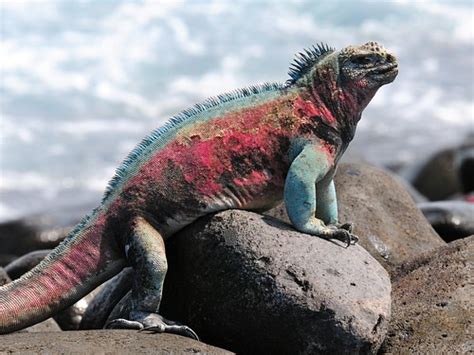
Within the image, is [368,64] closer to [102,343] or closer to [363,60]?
[363,60]

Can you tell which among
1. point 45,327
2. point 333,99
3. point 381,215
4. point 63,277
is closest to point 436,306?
point 333,99

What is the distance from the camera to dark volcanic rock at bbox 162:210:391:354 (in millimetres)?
5281

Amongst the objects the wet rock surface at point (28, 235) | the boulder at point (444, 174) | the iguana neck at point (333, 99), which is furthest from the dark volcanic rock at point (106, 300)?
the boulder at point (444, 174)

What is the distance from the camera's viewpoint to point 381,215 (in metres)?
7.76

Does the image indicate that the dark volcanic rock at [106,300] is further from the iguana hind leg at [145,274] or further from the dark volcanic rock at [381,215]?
the dark volcanic rock at [381,215]

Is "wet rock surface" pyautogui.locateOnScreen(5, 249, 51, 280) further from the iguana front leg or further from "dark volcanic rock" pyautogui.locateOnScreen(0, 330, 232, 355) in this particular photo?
the iguana front leg

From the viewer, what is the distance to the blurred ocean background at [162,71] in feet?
71.5

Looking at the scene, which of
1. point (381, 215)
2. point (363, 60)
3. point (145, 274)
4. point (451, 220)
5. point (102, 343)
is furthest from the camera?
point (451, 220)

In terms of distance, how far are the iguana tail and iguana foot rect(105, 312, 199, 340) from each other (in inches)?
14.2

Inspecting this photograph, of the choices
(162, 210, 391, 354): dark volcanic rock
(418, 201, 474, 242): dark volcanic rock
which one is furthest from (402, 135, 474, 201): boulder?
(162, 210, 391, 354): dark volcanic rock

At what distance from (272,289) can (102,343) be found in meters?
1.05

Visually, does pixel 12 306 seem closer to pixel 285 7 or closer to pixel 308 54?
pixel 308 54

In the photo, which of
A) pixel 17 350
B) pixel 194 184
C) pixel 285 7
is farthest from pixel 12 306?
pixel 285 7

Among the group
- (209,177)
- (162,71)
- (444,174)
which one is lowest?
(444,174)
